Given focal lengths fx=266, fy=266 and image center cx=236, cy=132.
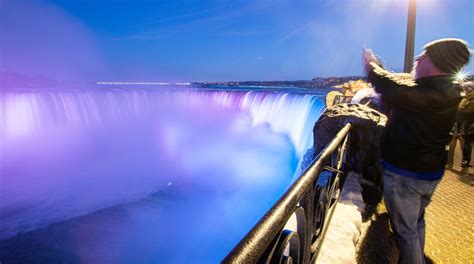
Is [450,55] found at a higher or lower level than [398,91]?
higher

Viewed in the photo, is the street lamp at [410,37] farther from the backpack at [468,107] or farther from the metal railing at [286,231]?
the metal railing at [286,231]

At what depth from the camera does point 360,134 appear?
13.1ft

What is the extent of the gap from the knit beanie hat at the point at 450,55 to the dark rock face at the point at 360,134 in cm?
202

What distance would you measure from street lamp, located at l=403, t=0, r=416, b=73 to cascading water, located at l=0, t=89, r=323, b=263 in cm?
775

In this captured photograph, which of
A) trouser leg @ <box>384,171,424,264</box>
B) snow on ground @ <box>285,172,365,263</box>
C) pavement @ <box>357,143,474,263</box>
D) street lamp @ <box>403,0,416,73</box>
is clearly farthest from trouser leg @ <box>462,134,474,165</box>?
trouser leg @ <box>384,171,424,264</box>

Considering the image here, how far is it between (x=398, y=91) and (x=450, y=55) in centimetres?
41

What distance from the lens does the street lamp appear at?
8.05m

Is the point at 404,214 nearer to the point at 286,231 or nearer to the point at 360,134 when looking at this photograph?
the point at 286,231

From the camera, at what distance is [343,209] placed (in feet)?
10.5

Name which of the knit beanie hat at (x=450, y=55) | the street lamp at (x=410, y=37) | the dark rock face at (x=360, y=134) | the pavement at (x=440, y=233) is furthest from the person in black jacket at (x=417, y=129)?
the street lamp at (x=410, y=37)

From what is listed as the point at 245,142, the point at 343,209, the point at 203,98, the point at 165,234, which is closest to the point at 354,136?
the point at 343,209

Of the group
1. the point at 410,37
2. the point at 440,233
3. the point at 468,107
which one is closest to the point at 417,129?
the point at 440,233

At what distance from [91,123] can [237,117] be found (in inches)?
705

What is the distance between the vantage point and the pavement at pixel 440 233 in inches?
118
